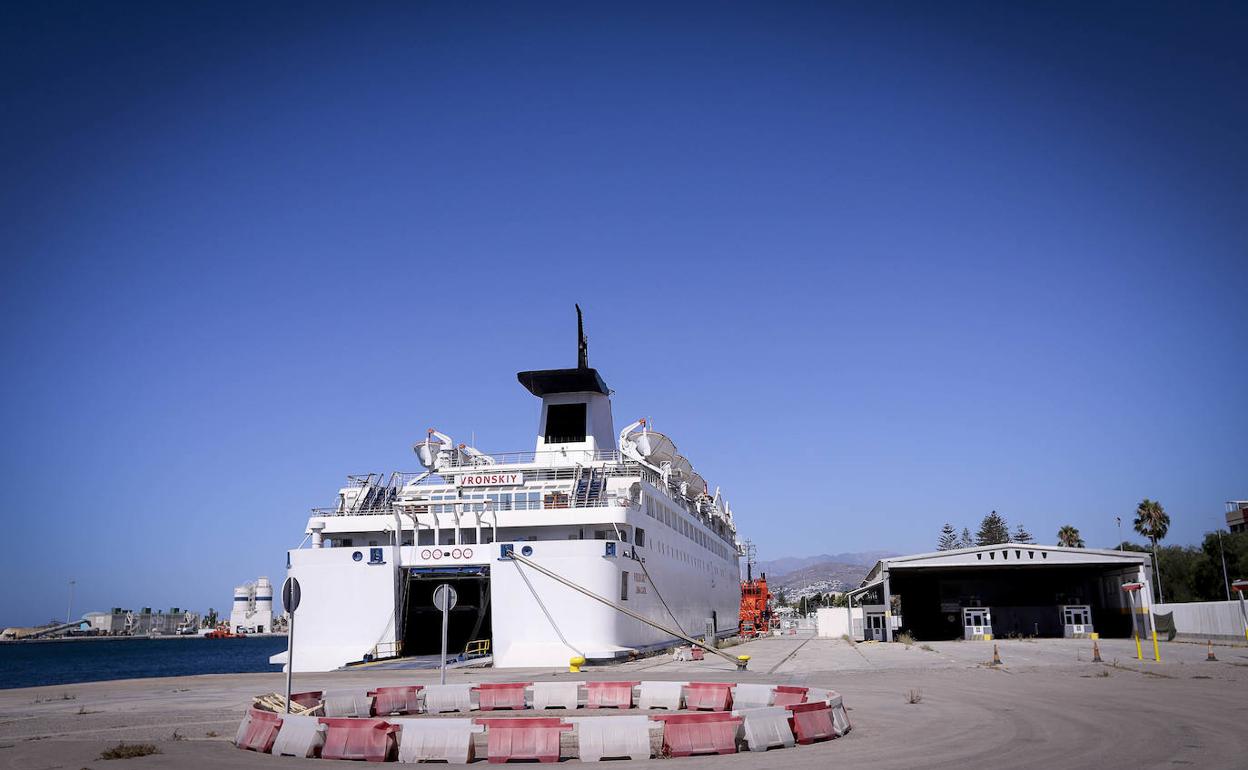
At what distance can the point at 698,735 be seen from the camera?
10.4 metres

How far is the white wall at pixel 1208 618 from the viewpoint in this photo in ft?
112

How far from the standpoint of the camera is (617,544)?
98.0 ft

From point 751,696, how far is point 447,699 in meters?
5.50

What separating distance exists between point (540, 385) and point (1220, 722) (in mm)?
31492

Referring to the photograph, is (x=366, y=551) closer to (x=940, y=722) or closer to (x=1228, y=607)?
(x=940, y=722)

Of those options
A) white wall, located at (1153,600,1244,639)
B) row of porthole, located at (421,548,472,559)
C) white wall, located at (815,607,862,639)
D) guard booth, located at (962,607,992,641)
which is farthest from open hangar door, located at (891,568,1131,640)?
row of porthole, located at (421,548,472,559)

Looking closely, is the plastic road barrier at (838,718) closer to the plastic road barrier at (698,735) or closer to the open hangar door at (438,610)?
the plastic road barrier at (698,735)

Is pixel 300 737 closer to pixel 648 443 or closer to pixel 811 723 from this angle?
pixel 811 723

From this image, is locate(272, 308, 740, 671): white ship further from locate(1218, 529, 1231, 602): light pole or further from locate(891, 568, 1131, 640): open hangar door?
locate(1218, 529, 1231, 602): light pole

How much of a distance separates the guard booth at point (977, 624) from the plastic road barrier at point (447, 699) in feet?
116

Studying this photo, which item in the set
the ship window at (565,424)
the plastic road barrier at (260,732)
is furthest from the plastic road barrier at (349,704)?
the ship window at (565,424)

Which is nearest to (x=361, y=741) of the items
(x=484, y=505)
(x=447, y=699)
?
(x=447, y=699)

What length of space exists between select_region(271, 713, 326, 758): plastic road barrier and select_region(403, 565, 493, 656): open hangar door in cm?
1831

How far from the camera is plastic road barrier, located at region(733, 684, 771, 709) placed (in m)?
14.4
